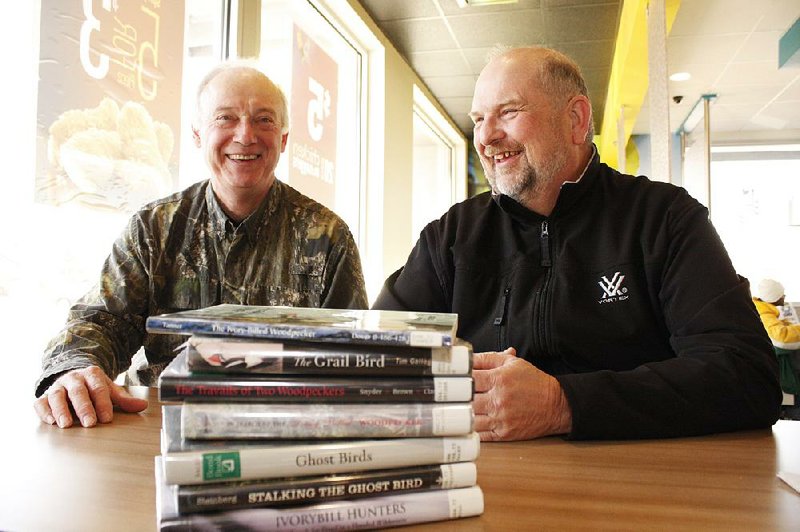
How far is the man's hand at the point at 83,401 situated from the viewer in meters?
0.99

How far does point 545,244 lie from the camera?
140cm

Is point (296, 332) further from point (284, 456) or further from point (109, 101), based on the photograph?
point (109, 101)

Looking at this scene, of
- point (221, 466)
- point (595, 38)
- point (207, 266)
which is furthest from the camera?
point (595, 38)

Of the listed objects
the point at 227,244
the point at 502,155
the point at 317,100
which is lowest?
the point at 227,244

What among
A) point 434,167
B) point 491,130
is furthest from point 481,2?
point 434,167

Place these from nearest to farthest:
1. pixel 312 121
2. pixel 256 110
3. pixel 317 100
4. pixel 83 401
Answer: pixel 83 401, pixel 256 110, pixel 312 121, pixel 317 100

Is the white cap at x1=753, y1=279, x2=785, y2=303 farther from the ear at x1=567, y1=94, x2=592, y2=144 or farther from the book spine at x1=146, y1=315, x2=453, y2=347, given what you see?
the book spine at x1=146, y1=315, x2=453, y2=347

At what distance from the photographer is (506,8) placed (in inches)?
181

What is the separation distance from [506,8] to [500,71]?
135 inches

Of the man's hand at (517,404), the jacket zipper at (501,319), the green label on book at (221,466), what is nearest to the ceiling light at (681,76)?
the jacket zipper at (501,319)

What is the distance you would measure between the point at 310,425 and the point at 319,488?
0.17ft

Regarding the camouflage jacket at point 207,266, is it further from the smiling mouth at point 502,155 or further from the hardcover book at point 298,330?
the hardcover book at point 298,330

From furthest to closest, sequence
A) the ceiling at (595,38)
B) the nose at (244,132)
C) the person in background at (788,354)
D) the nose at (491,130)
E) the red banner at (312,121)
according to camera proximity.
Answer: the ceiling at (595,38) → the red banner at (312,121) → the person in background at (788,354) → the nose at (244,132) → the nose at (491,130)

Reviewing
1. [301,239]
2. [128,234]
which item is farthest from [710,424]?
[128,234]
